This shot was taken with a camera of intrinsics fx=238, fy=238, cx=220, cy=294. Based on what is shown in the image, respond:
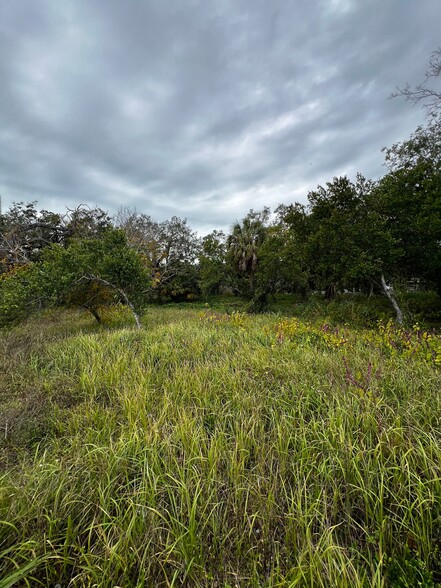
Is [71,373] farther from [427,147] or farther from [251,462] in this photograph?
[427,147]

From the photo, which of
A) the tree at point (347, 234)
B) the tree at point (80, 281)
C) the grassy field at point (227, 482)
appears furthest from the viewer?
the tree at point (347, 234)

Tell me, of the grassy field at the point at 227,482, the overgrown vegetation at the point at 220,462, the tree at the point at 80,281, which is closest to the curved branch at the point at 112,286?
the tree at the point at 80,281

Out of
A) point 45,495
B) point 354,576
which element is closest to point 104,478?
point 45,495

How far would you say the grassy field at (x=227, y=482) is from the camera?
127 centimetres

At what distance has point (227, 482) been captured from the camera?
5.81ft

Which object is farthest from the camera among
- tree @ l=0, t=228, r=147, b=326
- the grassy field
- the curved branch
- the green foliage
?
the curved branch

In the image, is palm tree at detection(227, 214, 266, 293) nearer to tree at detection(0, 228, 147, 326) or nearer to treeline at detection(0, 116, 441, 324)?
treeline at detection(0, 116, 441, 324)

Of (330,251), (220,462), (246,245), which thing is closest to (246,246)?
(246,245)

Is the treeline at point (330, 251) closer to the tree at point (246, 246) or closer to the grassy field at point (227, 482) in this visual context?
the tree at point (246, 246)

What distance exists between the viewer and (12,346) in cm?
558

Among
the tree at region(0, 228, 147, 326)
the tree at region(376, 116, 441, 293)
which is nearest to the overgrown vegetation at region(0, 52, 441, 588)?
the tree at region(0, 228, 147, 326)

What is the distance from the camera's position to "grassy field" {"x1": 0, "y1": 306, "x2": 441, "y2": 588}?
1.27 meters

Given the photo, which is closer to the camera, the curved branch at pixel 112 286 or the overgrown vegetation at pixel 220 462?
the overgrown vegetation at pixel 220 462

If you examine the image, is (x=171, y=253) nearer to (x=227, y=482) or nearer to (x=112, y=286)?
(x=112, y=286)
